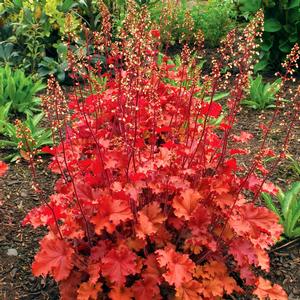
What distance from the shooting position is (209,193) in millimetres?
2568

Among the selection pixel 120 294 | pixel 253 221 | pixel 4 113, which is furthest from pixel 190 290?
pixel 4 113

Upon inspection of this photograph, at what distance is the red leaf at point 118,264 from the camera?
217cm

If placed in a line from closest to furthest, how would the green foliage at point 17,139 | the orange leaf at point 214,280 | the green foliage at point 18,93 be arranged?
the orange leaf at point 214,280 < the green foliage at point 17,139 < the green foliage at point 18,93

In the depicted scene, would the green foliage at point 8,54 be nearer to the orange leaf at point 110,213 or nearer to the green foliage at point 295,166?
the green foliage at point 295,166

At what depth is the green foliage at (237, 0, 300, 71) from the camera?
18.0 feet

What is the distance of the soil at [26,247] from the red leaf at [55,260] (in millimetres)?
611

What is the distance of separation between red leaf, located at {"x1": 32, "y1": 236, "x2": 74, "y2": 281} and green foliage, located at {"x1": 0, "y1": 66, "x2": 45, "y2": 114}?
8.40 feet

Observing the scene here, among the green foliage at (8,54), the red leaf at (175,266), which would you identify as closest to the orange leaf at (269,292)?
the red leaf at (175,266)

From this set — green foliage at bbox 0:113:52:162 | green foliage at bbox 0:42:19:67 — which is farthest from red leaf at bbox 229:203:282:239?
green foliage at bbox 0:42:19:67

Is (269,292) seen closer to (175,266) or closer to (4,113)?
(175,266)

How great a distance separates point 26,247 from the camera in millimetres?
3084

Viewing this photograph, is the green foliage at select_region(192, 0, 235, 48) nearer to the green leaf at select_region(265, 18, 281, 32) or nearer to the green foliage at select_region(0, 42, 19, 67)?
the green leaf at select_region(265, 18, 281, 32)

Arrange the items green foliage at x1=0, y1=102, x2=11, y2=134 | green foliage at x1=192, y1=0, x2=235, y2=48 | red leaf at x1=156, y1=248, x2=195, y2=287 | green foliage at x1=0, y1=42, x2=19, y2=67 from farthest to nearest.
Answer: green foliage at x1=192, y1=0, x2=235, y2=48
green foliage at x1=0, y1=42, x2=19, y2=67
green foliage at x1=0, y1=102, x2=11, y2=134
red leaf at x1=156, y1=248, x2=195, y2=287

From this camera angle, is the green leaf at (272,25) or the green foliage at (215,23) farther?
the green foliage at (215,23)
